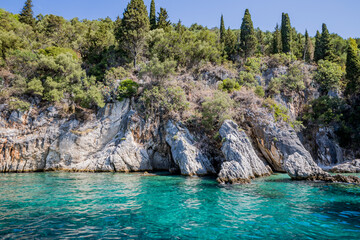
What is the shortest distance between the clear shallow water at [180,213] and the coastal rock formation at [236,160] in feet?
11.6

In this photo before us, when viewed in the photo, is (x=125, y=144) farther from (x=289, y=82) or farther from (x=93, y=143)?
(x=289, y=82)

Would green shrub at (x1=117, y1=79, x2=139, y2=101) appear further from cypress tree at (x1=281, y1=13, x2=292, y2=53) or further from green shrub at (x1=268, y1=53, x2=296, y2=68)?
cypress tree at (x1=281, y1=13, x2=292, y2=53)

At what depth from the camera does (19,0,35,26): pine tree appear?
5191 cm

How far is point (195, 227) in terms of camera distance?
26.9ft

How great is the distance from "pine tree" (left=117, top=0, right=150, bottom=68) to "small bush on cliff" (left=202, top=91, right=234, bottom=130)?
769 inches

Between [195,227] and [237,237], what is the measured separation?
1.69 meters

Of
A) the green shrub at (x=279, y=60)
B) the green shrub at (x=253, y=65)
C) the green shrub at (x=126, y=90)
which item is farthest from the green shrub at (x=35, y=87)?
the green shrub at (x=279, y=60)

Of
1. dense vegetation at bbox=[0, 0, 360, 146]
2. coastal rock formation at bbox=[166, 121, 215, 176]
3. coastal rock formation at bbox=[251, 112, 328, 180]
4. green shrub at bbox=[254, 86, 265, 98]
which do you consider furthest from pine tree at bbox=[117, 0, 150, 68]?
coastal rock formation at bbox=[251, 112, 328, 180]

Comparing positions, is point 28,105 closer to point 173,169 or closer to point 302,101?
point 173,169

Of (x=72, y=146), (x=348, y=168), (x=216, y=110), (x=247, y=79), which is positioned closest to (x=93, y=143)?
(x=72, y=146)

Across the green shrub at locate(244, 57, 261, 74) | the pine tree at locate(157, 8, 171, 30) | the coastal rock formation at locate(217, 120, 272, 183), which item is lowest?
the coastal rock formation at locate(217, 120, 272, 183)

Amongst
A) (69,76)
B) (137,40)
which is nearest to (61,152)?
(69,76)

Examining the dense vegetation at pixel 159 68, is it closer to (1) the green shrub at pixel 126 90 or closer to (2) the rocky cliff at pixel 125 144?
(1) the green shrub at pixel 126 90

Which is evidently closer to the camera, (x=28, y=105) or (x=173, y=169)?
(x=173, y=169)
